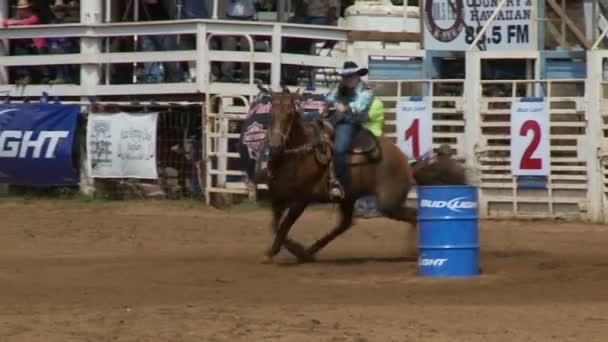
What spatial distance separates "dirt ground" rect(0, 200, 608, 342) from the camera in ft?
33.8

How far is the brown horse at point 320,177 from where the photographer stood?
15.4m

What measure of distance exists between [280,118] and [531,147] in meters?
6.44

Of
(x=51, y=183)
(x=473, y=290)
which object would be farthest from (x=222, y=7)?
(x=473, y=290)

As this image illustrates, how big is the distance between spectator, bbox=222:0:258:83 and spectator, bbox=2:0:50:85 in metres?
3.21

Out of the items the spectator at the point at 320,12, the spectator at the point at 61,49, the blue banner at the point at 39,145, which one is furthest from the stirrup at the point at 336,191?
the spectator at the point at 61,49

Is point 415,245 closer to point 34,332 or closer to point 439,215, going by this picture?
point 439,215

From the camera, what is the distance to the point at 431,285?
1337cm

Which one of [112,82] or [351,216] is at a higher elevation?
[112,82]

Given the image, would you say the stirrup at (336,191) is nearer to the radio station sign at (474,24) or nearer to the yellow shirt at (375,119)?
the yellow shirt at (375,119)

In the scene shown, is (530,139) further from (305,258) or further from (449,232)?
(449,232)

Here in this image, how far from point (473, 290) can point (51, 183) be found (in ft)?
38.7

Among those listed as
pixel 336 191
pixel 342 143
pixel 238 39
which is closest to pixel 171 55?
pixel 238 39

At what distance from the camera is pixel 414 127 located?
2122 cm

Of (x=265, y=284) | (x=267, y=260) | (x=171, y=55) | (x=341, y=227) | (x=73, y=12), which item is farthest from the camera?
(x=73, y=12)
